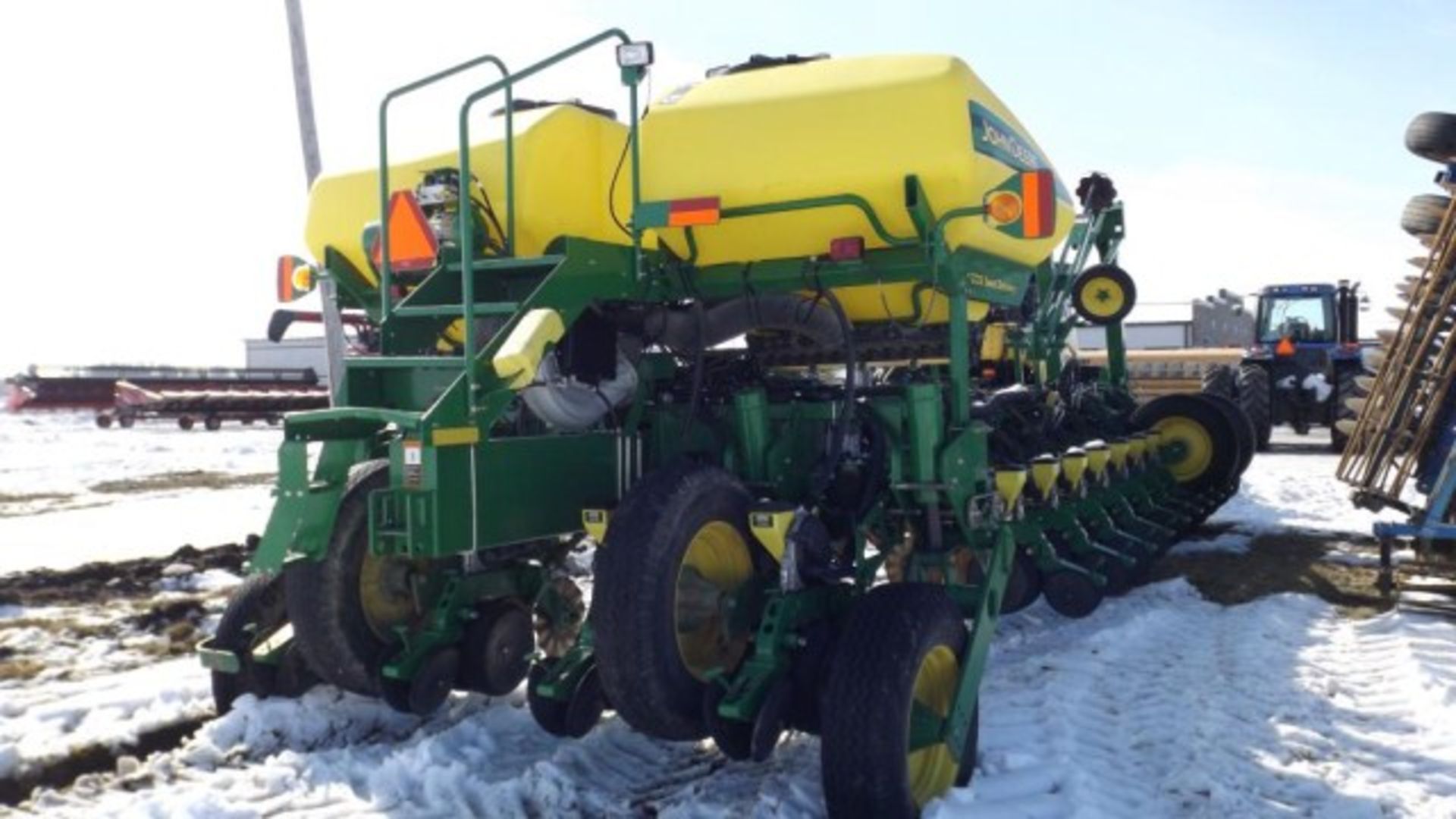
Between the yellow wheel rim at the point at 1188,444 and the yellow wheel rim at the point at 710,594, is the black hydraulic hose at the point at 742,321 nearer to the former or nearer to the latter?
the yellow wheel rim at the point at 710,594

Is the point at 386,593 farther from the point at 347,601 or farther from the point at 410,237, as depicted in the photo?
the point at 410,237

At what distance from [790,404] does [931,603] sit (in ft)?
4.42

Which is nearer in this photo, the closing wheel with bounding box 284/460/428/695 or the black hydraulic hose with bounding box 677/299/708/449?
the closing wheel with bounding box 284/460/428/695

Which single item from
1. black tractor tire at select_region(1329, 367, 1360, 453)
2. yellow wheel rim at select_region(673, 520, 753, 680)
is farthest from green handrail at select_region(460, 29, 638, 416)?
black tractor tire at select_region(1329, 367, 1360, 453)

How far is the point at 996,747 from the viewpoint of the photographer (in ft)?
13.8

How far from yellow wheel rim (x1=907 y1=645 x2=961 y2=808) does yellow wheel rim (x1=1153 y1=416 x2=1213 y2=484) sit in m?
5.89

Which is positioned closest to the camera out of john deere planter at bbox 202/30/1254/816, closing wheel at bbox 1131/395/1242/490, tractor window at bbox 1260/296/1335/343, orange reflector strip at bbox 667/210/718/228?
john deere planter at bbox 202/30/1254/816

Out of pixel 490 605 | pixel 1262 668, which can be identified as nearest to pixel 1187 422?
pixel 1262 668

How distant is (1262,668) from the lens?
17.5ft

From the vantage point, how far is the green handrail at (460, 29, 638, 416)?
3.81 m

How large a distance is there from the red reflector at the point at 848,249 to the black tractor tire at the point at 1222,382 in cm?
1289

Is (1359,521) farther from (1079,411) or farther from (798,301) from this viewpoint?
(798,301)

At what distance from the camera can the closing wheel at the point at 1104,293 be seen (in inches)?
313

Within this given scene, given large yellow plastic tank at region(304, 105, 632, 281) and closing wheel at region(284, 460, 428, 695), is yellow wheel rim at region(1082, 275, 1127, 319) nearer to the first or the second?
large yellow plastic tank at region(304, 105, 632, 281)
